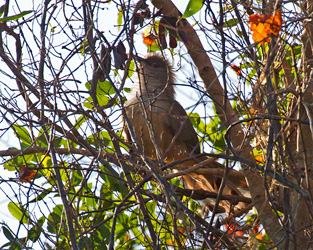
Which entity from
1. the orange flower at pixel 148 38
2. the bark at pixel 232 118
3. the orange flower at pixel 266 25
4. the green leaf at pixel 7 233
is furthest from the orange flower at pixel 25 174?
the orange flower at pixel 266 25

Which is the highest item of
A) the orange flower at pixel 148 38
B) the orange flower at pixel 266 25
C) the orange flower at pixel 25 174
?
the orange flower at pixel 148 38

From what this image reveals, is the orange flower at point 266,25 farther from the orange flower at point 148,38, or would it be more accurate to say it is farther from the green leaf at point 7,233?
the green leaf at point 7,233

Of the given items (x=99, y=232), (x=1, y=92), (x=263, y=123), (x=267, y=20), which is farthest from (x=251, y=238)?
(x=1, y=92)

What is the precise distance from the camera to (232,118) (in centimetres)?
348

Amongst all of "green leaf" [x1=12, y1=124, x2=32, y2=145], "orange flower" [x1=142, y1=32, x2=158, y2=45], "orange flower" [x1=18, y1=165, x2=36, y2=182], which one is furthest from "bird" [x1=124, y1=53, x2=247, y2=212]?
"orange flower" [x1=18, y1=165, x2=36, y2=182]

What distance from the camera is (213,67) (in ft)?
12.7

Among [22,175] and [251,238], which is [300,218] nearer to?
[251,238]

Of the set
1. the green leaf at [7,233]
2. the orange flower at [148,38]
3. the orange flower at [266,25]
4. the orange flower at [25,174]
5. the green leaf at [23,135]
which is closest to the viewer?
the orange flower at [266,25]

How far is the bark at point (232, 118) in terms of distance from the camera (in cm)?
335

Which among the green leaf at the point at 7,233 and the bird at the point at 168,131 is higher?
the bird at the point at 168,131

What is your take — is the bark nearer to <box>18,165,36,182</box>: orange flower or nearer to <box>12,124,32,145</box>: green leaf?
<box>18,165,36,182</box>: orange flower

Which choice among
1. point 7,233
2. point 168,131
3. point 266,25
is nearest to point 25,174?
point 7,233

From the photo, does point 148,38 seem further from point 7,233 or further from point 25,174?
point 7,233

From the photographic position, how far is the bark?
3354mm
